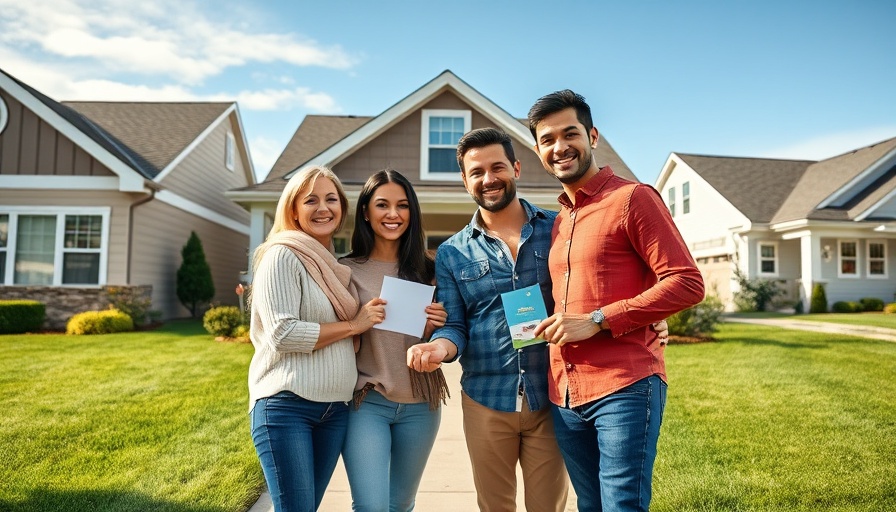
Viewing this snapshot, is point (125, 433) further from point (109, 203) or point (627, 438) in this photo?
point (109, 203)

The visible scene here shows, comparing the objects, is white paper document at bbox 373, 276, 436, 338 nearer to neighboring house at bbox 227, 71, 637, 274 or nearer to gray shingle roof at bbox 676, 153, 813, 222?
neighboring house at bbox 227, 71, 637, 274

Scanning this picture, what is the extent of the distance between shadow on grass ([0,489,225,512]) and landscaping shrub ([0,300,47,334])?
10225 millimetres

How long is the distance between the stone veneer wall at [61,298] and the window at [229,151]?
7254mm

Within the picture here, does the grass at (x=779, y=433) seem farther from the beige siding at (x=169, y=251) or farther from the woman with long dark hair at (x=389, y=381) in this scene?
the beige siding at (x=169, y=251)

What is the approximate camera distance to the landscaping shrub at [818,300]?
59.6ft

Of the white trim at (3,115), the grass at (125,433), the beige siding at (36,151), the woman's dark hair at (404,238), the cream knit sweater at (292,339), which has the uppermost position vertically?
the white trim at (3,115)

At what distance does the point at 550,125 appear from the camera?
229 centimetres

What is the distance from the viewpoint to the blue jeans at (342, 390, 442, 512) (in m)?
2.37

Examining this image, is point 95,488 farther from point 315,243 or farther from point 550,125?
point 550,125

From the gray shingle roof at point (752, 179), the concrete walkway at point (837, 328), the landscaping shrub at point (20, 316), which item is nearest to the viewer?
the concrete walkway at point (837, 328)

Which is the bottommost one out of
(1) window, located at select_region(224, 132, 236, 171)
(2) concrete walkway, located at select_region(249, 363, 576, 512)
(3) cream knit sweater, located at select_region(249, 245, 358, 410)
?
(2) concrete walkway, located at select_region(249, 363, 576, 512)

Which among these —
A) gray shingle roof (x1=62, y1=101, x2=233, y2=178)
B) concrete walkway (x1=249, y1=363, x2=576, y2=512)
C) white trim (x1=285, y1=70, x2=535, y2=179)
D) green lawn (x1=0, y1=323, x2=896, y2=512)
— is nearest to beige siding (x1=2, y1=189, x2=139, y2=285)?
gray shingle roof (x1=62, y1=101, x2=233, y2=178)

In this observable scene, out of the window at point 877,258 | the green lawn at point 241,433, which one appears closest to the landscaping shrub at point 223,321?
the green lawn at point 241,433

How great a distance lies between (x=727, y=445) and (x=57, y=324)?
13931 mm
